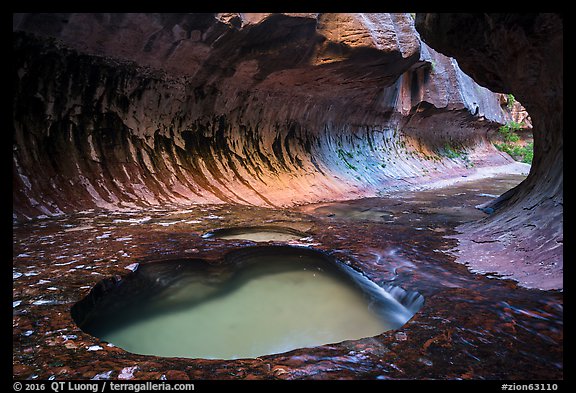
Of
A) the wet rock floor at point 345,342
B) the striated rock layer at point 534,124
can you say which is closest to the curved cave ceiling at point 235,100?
the striated rock layer at point 534,124

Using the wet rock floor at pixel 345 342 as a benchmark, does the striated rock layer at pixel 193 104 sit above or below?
above

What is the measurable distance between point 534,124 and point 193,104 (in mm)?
5032

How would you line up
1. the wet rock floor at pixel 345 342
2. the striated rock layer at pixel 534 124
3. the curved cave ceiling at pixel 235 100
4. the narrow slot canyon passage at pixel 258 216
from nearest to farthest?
1. the wet rock floor at pixel 345 342
2. the narrow slot canyon passage at pixel 258 216
3. the striated rock layer at pixel 534 124
4. the curved cave ceiling at pixel 235 100

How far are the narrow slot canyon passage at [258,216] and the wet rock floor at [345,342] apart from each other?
0.04ft

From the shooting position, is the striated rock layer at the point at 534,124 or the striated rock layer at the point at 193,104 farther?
the striated rock layer at the point at 193,104

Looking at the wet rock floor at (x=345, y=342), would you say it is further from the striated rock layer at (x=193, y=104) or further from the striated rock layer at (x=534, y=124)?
the striated rock layer at (x=193, y=104)

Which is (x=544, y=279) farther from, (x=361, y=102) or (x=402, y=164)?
(x=402, y=164)

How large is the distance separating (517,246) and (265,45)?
4.87 meters

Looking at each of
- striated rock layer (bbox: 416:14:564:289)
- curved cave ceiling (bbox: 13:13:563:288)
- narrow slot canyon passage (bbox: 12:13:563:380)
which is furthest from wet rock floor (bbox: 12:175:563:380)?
curved cave ceiling (bbox: 13:13:563:288)

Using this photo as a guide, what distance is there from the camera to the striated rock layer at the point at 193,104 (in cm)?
464

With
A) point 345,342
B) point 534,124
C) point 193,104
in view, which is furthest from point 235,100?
point 345,342

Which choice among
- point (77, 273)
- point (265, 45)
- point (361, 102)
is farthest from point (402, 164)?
point (77, 273)
